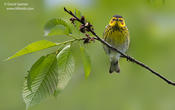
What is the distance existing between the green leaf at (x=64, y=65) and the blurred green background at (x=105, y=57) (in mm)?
1482

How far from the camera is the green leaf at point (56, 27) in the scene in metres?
1.24

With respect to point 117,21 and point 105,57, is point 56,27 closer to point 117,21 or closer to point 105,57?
point 117,21

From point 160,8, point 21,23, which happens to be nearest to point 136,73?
point 160,8

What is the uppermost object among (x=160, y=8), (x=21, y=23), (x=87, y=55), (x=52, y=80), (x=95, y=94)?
(x=21, y=23)

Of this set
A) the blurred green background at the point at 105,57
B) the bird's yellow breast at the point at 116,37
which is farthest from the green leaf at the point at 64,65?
the bird's yellow breast at the point at 116,37

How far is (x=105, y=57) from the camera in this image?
4090mm

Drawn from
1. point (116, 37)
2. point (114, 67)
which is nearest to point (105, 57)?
point (114, 67)

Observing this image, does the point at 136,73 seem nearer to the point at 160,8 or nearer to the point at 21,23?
the point at 160,8

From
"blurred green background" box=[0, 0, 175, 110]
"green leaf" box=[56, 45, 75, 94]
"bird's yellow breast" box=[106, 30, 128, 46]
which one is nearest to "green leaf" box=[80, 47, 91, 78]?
"green leaf" box=[56, 45, 75, 94]

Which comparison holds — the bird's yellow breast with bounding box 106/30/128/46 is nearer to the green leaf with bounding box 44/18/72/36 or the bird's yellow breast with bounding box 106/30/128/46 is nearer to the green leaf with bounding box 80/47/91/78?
the green leaf with bounding box 80/47/91/78

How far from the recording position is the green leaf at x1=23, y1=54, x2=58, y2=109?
50.4 inches

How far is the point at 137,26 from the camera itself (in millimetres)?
3732

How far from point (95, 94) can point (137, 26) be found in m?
1.43

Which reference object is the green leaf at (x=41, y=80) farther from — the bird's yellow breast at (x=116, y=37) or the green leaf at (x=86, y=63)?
the bird's yellow breast at (x=116, y=37)
